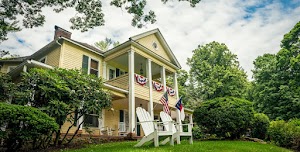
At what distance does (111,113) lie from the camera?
13.8 m

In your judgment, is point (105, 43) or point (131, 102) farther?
point (105, 43)

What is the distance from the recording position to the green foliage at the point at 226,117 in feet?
34.6

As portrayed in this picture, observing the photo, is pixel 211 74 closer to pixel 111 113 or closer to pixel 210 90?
pixel 210 90

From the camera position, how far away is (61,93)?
7.10 meters

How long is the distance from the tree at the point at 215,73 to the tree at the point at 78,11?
19.7 m

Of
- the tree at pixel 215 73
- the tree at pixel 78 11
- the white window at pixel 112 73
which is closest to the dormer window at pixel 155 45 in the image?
the white window at pixel 112 73

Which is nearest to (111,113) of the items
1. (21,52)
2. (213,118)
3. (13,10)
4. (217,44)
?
(213,118)

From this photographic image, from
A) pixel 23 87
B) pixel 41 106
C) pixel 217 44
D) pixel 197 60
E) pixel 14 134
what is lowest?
pixel 14 134

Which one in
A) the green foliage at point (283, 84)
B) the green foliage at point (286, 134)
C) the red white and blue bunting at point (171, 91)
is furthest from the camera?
the green foliage at point (283, 84)

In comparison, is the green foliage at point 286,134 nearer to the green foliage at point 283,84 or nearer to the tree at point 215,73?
the green foliage at point 283,84

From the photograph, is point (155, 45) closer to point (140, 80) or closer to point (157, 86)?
point (157, 86)

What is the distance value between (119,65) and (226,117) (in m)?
8.13

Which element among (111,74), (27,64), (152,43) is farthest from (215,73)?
(27,64)

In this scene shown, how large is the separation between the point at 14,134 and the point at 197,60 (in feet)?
87.0
